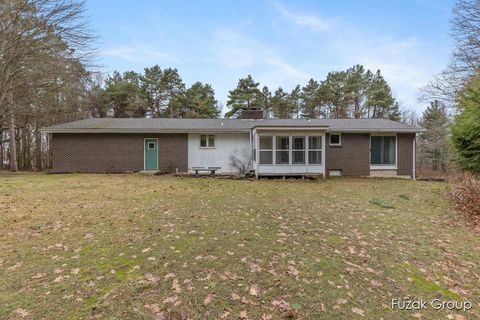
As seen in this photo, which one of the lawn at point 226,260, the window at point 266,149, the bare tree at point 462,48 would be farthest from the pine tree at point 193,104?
Answer: the lawn at point 226,260

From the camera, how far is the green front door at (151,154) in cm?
1580

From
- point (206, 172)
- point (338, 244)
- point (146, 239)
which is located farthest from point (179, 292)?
point (206, 172)

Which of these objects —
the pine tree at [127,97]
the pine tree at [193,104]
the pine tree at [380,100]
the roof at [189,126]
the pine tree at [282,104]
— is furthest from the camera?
the pine tree at [282,104]

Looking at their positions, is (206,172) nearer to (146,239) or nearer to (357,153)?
(357,153)

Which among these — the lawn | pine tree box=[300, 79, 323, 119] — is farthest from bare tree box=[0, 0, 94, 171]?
pine tree box=[300, 79, 323, 119]

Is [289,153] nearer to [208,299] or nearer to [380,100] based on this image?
[208,299]

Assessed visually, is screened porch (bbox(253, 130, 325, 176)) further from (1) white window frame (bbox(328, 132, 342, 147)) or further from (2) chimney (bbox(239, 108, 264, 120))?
(2) chimney (bbox(239, 108, 264, 120))

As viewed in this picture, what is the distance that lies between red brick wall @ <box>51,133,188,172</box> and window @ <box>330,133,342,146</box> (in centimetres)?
810

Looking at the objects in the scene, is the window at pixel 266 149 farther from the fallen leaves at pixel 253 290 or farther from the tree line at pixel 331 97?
the tree line at pixel 331 97

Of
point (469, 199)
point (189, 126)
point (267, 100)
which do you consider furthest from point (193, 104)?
point (469, 199)

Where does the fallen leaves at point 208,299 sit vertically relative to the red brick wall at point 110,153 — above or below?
below

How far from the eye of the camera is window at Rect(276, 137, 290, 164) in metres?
13.9

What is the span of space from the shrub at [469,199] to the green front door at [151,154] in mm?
13256

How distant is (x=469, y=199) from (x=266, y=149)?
8.08m
